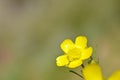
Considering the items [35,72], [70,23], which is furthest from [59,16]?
[35,72]

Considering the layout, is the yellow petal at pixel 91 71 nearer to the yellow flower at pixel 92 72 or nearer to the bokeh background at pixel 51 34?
the yellow flower at pixel 92 72

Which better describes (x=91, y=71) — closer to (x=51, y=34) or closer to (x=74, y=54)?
(x=74, y=54)

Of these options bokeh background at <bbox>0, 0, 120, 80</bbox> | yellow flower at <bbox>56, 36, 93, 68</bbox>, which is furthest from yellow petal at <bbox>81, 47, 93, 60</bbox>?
bokeh background at <bbox>0, 0, 120, 80</bbox>

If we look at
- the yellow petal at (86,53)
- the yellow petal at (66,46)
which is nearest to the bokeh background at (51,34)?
the yellow petal at (66,46)

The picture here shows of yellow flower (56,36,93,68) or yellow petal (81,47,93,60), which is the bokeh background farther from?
yellow petal (81,47,93,60)

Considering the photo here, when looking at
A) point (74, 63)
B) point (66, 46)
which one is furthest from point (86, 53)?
point (66, 46)

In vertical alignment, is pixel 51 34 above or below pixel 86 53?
below

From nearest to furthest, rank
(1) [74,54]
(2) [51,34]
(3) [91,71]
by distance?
(3) [91,71], (1) [74,54], (2) [51,34]
